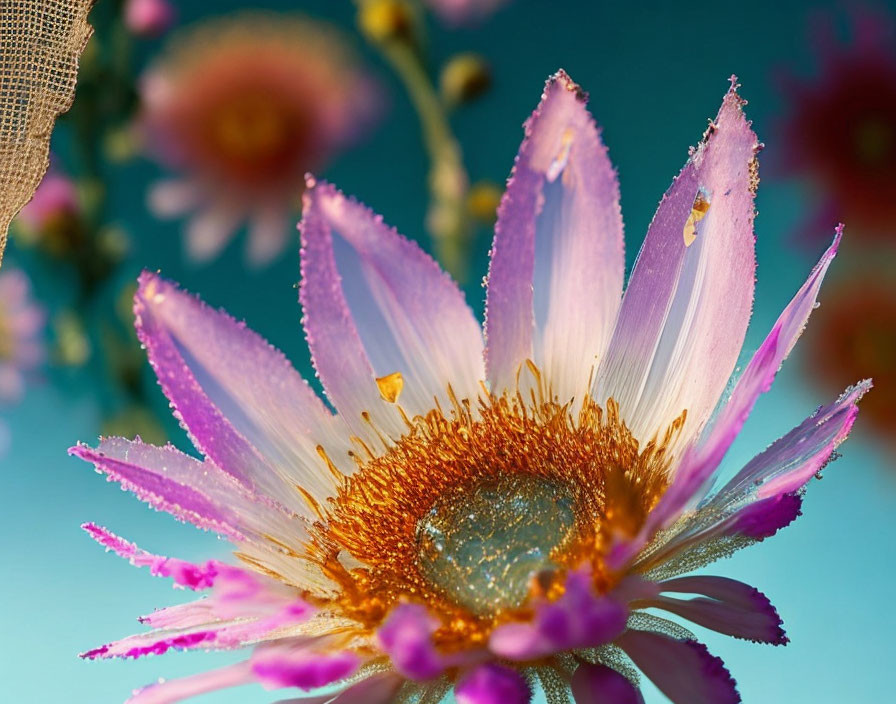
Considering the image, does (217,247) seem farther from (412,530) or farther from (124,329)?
(412,530)

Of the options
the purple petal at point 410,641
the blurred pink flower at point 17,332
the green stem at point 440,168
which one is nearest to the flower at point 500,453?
the purple petal at point 410,641

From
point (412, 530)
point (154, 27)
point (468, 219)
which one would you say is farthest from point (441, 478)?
point (154, 27)

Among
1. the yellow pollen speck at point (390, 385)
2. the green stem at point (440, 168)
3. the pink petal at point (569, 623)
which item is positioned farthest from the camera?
the green stem at point (440, 168)

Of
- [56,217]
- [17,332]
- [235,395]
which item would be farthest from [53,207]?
[235,395]

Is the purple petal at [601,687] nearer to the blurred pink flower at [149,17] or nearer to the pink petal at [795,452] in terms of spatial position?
the pink petal at [795,452]

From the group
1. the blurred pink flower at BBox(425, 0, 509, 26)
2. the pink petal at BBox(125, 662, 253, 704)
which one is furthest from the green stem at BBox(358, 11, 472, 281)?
the pink petal at BBox(125, 662, 253, 704)

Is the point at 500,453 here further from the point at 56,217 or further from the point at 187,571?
the point at 56,217

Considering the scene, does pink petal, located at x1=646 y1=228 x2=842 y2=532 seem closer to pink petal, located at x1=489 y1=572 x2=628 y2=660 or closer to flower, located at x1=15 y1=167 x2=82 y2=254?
pink petal, located at x1=489 y1=572 x2=628 y2=660
